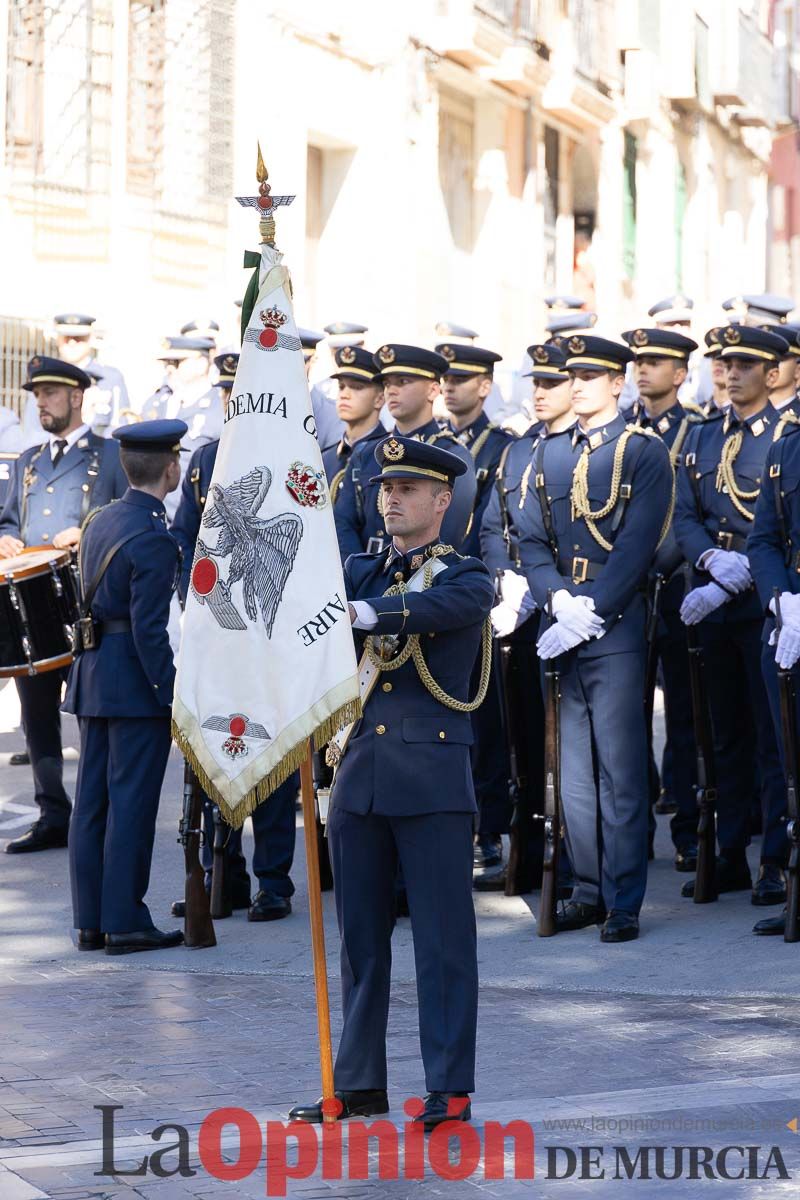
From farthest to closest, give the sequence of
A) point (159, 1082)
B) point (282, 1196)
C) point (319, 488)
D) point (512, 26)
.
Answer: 1. point (512, 26)
2. point (159, 1082)
3. point (319, 488)
4. point (282, 1196)

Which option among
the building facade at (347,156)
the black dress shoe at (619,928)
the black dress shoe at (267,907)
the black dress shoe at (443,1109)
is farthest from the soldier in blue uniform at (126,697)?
the building facade at (347,156)

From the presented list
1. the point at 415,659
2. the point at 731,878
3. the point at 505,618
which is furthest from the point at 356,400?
the point at 415,659

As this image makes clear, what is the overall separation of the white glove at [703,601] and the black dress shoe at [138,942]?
2502mm

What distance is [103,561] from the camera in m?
8.46

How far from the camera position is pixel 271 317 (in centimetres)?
609

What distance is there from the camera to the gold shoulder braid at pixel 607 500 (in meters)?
8.62

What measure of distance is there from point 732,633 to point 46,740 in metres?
3.47

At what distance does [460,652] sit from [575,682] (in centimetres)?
252

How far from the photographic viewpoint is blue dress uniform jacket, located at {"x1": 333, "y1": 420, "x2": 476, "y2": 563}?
904 centimetres

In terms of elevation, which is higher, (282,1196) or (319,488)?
(319,488)

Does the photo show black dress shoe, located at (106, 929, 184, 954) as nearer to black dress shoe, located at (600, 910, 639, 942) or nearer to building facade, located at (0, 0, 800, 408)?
black dress shoe, located at (600, 910, 639, 942)

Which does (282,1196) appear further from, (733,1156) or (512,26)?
(512,26)

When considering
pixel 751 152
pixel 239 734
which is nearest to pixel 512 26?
pixel 751 152

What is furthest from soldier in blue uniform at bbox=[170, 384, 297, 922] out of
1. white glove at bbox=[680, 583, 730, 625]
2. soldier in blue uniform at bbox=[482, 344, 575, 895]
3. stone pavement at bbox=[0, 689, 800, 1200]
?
white glove at bbox=[680, 583, 730, 625]
